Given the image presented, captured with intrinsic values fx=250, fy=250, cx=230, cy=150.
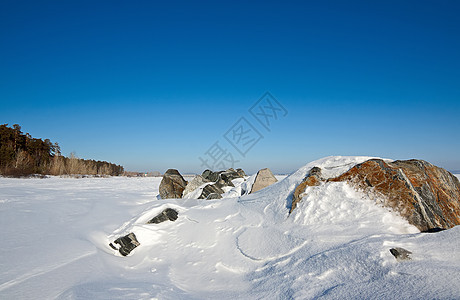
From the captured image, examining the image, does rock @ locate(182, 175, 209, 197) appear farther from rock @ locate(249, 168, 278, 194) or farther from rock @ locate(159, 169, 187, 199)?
rock @ locate(249, 168, 278, 194)

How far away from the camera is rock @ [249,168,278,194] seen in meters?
6.75

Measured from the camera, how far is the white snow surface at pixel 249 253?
75.9 inches

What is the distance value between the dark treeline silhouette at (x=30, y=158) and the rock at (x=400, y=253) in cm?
1811

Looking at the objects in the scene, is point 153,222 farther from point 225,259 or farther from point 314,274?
point 314,274

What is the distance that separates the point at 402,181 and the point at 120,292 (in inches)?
130

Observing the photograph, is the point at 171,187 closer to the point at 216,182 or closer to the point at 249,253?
the point at 216,182

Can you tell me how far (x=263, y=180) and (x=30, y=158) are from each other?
18542 millimetres

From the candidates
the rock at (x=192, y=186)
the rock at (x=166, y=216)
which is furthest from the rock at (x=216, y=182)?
the rock at (x=166, y=216)

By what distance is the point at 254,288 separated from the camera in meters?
2.29

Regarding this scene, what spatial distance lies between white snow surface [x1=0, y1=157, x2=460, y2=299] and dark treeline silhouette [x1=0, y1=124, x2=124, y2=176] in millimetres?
14407

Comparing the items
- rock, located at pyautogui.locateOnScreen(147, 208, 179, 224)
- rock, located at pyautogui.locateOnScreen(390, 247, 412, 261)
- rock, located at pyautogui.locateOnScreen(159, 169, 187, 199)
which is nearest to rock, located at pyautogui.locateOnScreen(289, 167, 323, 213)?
rock, located at pyautogui.locateOnScreen(390, 247, 412, 261)

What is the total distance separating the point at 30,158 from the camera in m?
17.7

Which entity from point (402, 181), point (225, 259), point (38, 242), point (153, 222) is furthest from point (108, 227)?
point (402, 181)

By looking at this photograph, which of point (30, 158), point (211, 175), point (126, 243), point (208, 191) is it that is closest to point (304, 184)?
point (126, 243)
